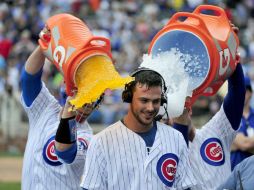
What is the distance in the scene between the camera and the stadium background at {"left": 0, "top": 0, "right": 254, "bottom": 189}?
16.3 metres

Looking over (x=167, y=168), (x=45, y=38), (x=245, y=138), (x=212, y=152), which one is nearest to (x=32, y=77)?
(x=45, y=38)

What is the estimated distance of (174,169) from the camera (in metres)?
5.25

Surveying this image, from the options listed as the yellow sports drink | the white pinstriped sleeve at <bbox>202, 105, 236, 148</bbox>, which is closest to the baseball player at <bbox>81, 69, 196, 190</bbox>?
the yellow sports drink

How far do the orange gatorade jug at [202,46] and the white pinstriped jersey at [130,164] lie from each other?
1.98 ft

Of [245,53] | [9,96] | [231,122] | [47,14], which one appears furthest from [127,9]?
[231,122]

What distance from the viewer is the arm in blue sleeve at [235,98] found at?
6195 millimetres

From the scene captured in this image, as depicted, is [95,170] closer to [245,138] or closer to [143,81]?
[143,81]

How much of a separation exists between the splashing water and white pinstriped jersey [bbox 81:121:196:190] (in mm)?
363

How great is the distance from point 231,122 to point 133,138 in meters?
1.45

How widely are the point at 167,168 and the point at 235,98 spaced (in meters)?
1.30

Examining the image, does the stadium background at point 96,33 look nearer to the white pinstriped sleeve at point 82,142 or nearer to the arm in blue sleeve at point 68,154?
the white pinstriped sleeve at point 82,142

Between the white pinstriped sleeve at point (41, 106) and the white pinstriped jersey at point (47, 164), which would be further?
the white pinstriped sleeve at point (41, 106)

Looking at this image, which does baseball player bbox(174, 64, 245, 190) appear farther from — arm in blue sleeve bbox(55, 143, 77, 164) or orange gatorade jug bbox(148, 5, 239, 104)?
arm in blue sleeve bbox(55, 143, 77, 164)

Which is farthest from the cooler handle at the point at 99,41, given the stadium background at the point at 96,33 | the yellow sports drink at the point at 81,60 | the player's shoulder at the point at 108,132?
the stadium background at the point at 96,33
